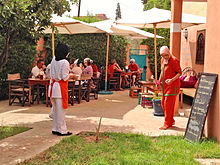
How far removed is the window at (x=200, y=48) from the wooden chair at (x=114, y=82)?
3775mm

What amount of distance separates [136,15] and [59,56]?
550cm

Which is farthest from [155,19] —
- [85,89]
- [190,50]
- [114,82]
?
[114,82]

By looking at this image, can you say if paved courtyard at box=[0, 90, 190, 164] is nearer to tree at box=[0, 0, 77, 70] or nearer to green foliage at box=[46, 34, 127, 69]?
tree at box=[0, 0, 77, 70]

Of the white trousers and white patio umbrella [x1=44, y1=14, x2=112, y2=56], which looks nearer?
the white trousers

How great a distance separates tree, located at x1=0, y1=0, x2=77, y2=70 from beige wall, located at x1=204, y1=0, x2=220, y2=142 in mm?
2731

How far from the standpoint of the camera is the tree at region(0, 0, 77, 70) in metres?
5.14

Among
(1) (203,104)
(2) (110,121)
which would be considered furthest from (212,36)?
(2) (110,121)

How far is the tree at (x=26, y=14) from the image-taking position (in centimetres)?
514

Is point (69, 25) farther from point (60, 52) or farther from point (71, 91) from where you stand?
point (60, 52)

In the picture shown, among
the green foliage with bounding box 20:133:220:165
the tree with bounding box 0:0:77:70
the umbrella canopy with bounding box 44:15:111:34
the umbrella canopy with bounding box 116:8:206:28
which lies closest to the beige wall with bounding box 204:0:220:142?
the green foliage with bounding box 20:133:220:165

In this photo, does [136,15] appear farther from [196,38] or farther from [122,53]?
[122,53]

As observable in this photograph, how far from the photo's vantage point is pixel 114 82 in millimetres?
14609

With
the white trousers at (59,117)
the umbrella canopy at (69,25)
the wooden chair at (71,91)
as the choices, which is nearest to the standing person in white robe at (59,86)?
the white trousers at (59,117)

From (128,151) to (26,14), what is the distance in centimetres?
310
